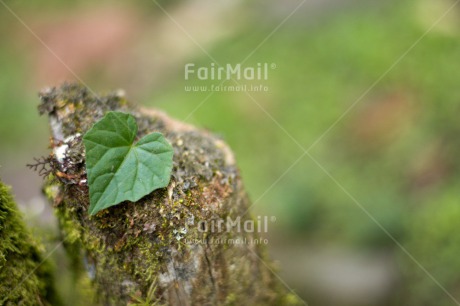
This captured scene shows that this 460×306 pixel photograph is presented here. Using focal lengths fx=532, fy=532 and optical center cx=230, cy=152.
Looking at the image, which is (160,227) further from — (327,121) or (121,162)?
(327,121)

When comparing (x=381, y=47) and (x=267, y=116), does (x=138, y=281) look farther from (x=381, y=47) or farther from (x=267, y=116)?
(x=381, y=47)

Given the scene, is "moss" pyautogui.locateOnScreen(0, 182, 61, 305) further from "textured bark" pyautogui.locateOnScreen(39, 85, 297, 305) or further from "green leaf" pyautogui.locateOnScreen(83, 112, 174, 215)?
"green leaf" pyautogui.locateOnScreen(83, 112, 174, 215)

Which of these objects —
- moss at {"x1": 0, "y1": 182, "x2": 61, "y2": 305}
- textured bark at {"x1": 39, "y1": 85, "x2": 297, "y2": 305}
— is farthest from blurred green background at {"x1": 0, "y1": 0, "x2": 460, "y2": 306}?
textured bark at {"x1": 39, "y1": 85, "x2": 297, "y2": 305}

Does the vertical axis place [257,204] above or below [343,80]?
below

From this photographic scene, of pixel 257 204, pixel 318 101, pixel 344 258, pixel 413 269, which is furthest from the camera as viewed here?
pixel 318 101

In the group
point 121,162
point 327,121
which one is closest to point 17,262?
point 121,162

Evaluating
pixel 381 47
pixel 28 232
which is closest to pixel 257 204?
pixel 381 47
